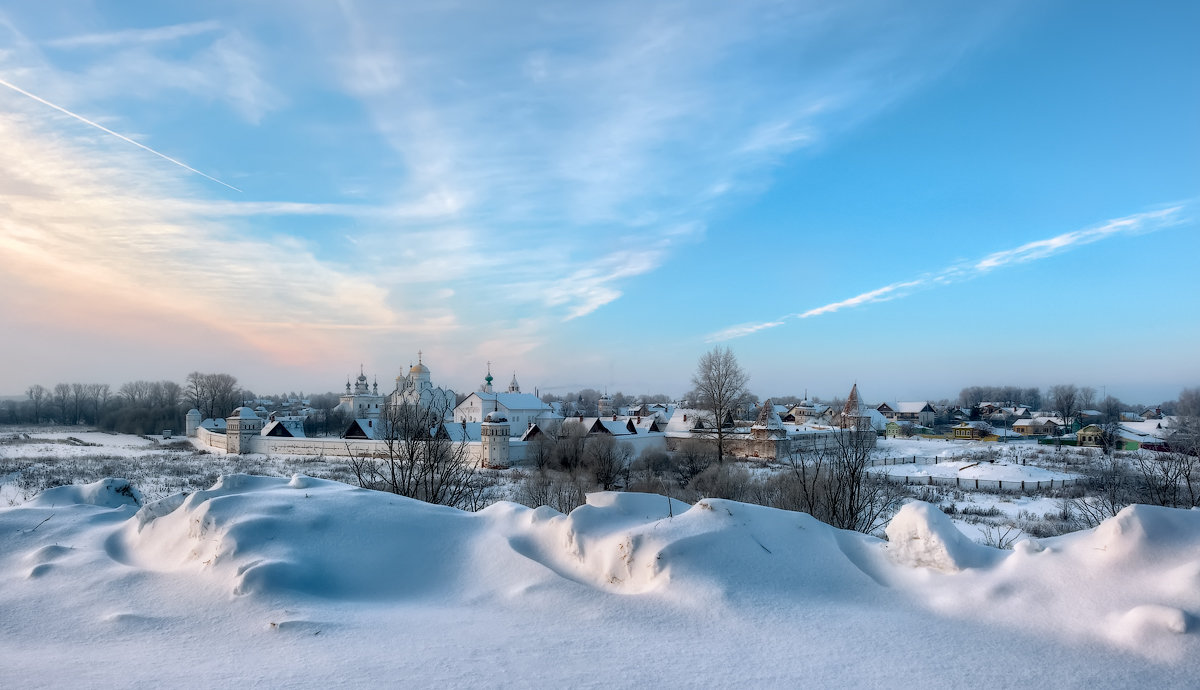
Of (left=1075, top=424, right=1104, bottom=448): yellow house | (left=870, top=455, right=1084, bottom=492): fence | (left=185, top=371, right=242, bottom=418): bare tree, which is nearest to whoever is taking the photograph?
(left=870, top=455, right=1084, bottom=492): fence

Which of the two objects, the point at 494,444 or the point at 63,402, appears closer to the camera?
the point at 494,444

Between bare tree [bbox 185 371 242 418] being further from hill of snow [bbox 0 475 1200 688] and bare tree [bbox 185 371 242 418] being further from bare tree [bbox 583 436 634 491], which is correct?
hill of snow [bbox 0 475 1200 688]

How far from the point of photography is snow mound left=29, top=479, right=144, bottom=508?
22.8 feet

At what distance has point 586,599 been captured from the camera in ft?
13.5

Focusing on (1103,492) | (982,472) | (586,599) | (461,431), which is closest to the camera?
(586,599)

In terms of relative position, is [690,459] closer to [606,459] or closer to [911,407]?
[606,459]

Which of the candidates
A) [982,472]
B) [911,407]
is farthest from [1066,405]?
[982,472]

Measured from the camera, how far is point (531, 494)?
768 inches

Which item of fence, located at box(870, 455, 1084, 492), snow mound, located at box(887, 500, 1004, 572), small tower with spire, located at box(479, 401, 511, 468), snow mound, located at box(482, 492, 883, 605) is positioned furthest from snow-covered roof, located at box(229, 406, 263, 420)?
snow mound, located at box(887, 500, 1004, 572)

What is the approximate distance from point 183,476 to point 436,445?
73.0 feet

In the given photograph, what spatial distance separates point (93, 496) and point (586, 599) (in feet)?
21.0

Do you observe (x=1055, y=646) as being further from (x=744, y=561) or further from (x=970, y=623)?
(x=744, y=561)

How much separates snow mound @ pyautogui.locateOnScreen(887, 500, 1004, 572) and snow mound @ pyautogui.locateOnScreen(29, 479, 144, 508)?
765cm

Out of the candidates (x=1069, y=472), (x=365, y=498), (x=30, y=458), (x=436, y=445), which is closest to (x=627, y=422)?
(x=1069, y=472)
